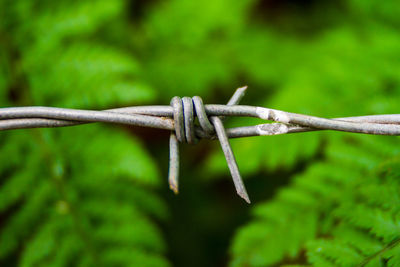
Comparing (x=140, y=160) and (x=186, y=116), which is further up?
(x=140, y=160)

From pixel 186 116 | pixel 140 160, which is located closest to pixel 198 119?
pixel 186 116

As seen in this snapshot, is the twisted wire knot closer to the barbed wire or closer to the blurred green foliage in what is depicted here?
the barbed wire

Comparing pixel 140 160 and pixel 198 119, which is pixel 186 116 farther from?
pixel 140 160

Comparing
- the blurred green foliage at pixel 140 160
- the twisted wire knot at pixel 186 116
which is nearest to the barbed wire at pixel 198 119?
the twisted wire knot at pixel 186 116

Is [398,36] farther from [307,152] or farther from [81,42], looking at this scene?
[81,42]

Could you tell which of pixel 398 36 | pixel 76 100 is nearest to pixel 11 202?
pixel 76 100

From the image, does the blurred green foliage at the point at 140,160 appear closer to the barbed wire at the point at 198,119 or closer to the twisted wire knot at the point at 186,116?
the barbed wire at the point at 198,119
